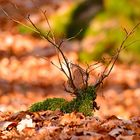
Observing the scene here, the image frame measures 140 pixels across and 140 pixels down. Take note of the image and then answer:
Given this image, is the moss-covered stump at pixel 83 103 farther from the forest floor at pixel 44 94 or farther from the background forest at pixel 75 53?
the background forest at pixel 75 53

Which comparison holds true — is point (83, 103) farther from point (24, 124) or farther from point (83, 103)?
point (24, 124)

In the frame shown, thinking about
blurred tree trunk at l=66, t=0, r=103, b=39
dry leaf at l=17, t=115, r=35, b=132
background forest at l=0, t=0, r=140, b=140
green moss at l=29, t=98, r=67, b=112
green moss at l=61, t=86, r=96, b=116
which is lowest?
dry leaf at l=17, t=115, r=35, b=132

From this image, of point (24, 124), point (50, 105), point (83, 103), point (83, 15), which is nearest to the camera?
point (24, 124)

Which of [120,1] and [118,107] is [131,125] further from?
[120,1]

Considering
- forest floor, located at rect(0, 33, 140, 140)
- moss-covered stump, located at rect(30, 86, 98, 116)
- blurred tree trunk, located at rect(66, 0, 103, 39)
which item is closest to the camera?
forest floor, located at rect(0, 33, 140, 140)

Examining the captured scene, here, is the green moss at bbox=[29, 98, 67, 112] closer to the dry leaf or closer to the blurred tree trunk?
the dry leaf

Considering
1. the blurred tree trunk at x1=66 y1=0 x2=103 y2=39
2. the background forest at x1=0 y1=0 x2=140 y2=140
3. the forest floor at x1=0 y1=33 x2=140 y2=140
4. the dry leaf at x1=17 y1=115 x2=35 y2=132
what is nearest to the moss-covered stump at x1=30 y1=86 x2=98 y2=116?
the forest floor at x1=0 y1=33 x2=140 y2=140

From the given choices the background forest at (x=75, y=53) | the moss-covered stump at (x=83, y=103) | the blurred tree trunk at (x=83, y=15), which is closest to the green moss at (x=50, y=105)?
the moss-covered stump at (x=83, y=103)

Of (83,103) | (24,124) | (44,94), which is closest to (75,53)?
(44,94)

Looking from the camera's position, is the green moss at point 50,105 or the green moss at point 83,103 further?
the green moss at point 50,105
